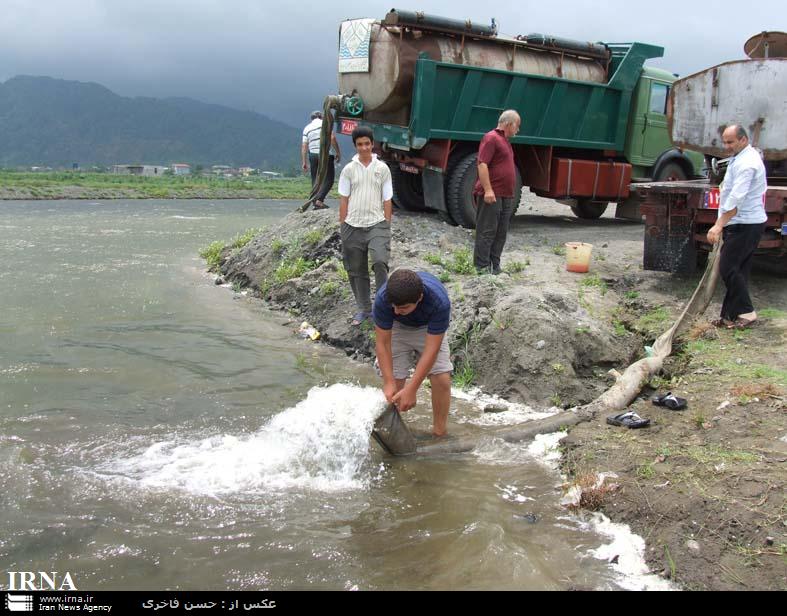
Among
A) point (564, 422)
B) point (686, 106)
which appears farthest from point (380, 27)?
point (564, 422)

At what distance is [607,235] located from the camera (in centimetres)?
1229

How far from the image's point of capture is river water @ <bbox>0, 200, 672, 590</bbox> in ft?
11.6

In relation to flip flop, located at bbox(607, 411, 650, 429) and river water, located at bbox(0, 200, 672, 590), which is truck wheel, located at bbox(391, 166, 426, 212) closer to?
river water, located at bbox(0, 200, 672, 590)

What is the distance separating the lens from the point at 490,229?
26.3 ft

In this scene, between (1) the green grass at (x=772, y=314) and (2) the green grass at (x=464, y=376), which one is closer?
(2) the green grass at (x=464, y=376)

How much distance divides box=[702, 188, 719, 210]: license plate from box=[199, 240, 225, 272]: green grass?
7652mm

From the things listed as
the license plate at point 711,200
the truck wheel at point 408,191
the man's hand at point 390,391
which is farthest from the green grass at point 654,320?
the truck wheel at point 408,191

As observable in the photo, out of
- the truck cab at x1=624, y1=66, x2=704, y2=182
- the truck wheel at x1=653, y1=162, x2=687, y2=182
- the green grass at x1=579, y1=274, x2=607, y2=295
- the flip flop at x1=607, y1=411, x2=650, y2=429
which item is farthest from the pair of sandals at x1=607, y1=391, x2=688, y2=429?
the truck wheel at x1=653, y1=162, x2=687, y2=182

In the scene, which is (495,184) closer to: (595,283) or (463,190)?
(595,283)

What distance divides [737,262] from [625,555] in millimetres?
3902

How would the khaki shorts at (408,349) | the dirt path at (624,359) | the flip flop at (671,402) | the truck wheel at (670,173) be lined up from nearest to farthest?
the dirt path at (624,359), the khaki shorts at (408,349), the flip flop at (671,402), the truck wheel at (670,173)

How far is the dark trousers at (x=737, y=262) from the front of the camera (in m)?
6.54

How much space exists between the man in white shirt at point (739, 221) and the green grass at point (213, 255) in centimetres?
808

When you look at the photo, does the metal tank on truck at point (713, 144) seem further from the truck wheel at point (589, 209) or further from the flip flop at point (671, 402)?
the truck wheel at point (589, 209)
